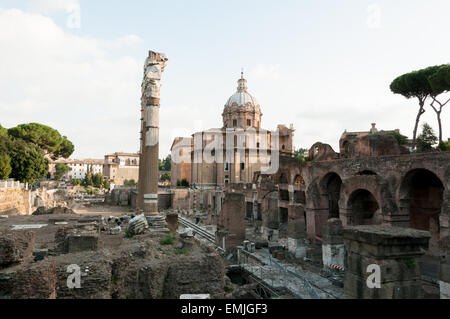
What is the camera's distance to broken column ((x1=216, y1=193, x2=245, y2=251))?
14.6m

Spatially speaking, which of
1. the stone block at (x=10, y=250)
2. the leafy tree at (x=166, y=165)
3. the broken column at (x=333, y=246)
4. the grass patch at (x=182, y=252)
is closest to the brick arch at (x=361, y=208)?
the broken column at (x=333, y=246)

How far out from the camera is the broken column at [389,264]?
4090 millimetres

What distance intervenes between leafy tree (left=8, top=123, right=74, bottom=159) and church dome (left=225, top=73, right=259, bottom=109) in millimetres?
25561

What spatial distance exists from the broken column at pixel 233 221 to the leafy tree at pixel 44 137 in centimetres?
3207

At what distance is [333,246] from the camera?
11.2m

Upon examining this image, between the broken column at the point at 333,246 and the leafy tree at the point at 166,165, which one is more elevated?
the leafy tree at the point at 166,165

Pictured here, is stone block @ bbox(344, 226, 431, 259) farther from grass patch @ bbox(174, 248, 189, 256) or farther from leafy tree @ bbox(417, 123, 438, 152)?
leafy tree @ bbox(417, 123, 438, 152)

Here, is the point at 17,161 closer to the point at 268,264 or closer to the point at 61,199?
the point at 61,199

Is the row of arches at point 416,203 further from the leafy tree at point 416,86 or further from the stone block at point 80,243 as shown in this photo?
the leafy tree at point 416,86

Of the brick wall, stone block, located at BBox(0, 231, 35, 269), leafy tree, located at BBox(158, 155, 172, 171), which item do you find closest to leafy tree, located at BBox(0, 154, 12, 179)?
the brick wall

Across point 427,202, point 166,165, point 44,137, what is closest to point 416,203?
point 427,202

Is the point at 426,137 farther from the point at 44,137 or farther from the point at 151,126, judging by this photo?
the point at 44,137

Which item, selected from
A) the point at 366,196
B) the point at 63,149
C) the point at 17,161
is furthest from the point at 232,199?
the point at 63,149
